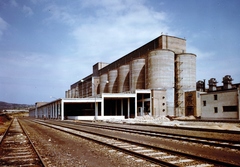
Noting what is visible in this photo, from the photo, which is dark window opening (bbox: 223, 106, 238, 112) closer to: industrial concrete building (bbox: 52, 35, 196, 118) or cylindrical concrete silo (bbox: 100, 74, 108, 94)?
industrial concrete building (bbox: 52, 35, 196, 118)

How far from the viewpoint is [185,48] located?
79438mm

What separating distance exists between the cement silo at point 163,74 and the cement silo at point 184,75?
3.74m

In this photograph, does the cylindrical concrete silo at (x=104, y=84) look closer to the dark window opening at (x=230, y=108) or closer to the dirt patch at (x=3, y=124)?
the dirt patch at (x=3, y=124)

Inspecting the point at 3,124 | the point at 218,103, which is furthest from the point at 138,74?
the point at 3,124

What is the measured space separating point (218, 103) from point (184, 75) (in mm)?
20958

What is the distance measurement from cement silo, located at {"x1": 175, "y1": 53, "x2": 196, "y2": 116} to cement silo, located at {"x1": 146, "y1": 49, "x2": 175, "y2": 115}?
12.3 feet

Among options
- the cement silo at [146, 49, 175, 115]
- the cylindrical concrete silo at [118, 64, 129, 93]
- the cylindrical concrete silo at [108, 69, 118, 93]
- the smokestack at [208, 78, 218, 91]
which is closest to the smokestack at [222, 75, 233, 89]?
the smokestack at [208, 78, 218, 91]

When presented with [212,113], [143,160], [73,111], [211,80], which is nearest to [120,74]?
[73,111]

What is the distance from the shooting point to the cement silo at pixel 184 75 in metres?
68.6

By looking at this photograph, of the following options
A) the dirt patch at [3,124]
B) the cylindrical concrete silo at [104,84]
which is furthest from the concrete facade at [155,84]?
the dirt patch at [3,124]

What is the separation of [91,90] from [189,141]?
95653 mm

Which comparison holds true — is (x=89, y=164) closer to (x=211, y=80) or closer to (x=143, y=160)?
(x=143, y=160)

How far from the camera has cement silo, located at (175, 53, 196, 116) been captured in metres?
68.6

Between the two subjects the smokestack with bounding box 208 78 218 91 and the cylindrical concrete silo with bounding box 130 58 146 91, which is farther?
the cylindrical concrete silo with bounding box 130 58 146 91
